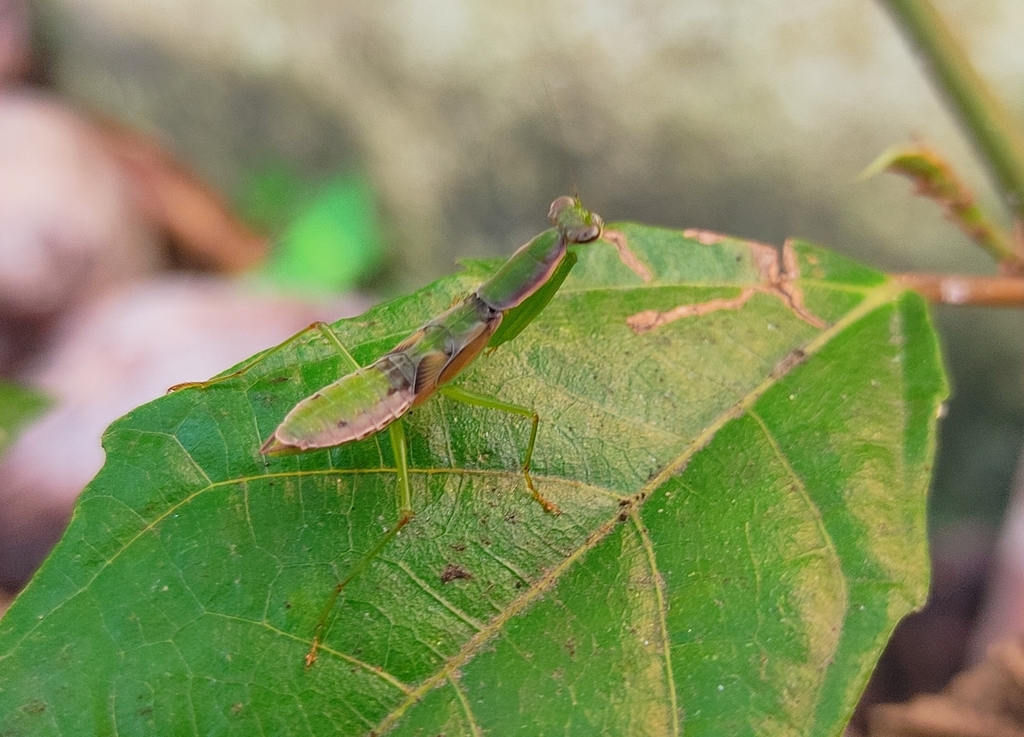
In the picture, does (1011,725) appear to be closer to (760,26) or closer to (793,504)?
(793,504)

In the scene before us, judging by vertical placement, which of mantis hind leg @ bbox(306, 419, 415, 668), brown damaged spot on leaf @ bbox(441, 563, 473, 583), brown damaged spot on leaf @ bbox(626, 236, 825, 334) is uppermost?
brown damaged spot on leaf @ bbox(626, 236, 825, 334)

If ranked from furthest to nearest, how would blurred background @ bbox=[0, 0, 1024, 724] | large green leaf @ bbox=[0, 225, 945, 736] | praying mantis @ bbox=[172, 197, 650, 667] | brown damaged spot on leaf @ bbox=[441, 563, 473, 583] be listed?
1. blurred background @ bbox=[0, 0, 1024, 724]
2. praying mantis @ bbox=[172, 197, 650, 667]
3. brown damaged spot on leaf @ bbox=[441, 563, 473, 583]
4. large green leaf @ bbox=[0, 225, 945, 736]

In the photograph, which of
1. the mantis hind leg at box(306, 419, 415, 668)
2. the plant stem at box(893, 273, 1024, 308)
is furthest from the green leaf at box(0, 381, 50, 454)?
the plant stem at box(893, 273, 1024, 308)

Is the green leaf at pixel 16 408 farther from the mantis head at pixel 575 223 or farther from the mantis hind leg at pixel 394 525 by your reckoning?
the mantis head at pixel 575 223

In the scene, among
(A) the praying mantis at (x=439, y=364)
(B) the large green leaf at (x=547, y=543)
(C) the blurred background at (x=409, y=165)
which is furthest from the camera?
(C) the blurred background at (x=409, y=165)

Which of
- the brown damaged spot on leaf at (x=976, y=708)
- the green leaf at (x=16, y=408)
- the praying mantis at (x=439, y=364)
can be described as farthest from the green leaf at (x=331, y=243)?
the brown damaged spot on leaf at (x=976, y=708)

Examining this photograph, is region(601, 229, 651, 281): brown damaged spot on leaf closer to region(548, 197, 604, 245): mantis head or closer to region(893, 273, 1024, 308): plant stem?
region(548, 197, 604, 245): mantis head
